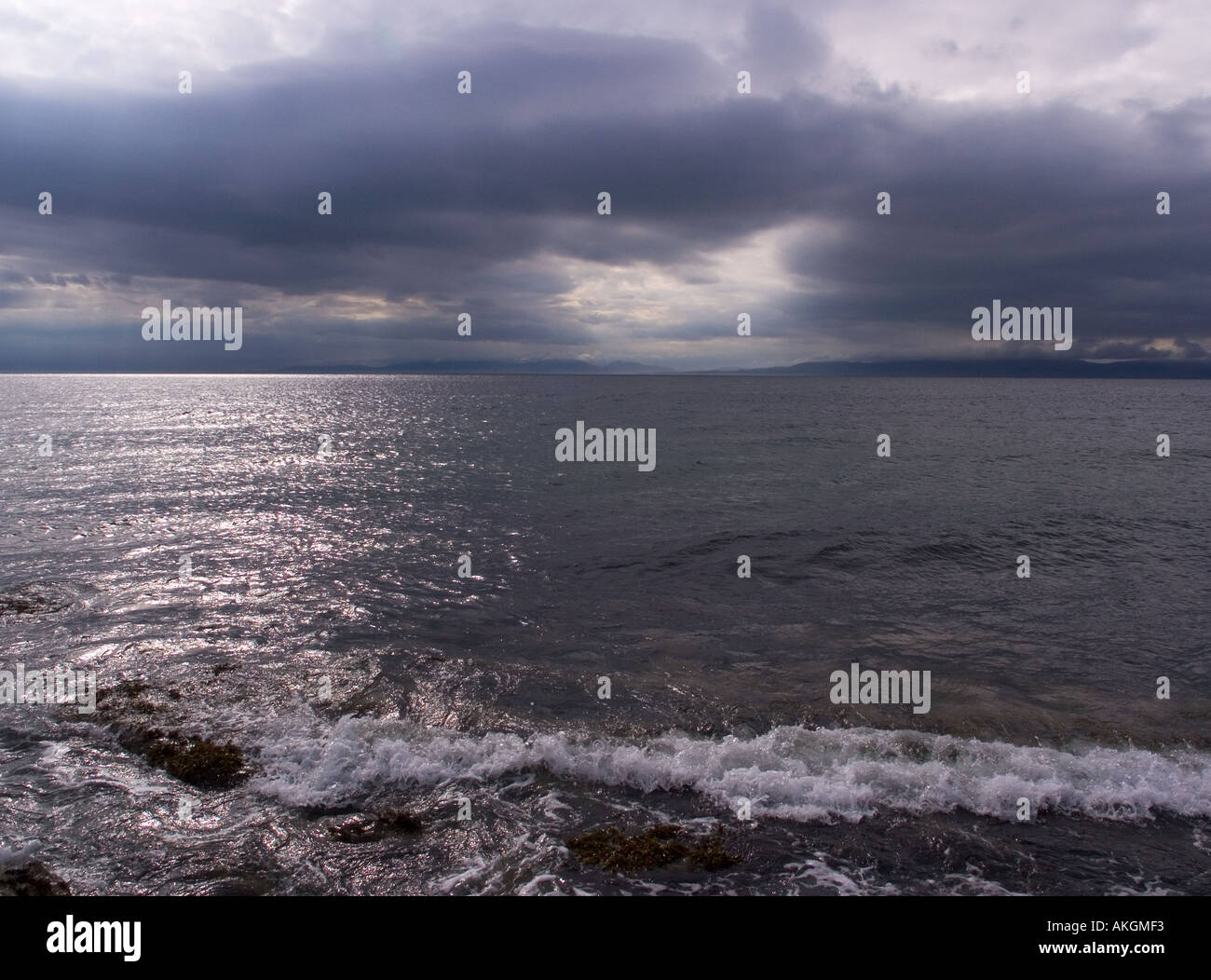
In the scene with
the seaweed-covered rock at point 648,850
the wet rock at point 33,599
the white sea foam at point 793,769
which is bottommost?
the seaweed-covered rock at point 648,850

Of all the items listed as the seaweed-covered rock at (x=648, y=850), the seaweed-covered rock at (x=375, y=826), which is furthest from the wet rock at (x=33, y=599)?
the seaweed-covered rock at (x=648, y=850)

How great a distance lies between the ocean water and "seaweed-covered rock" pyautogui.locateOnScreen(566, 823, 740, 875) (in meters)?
0.19

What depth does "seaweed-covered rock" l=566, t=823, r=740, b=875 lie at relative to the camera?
898 cm

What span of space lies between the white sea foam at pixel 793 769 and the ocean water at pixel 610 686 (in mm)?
61

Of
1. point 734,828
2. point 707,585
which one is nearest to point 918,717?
point 734,828

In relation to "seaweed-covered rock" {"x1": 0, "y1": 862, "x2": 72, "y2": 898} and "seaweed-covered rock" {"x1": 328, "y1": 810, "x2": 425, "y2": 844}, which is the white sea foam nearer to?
"seaweed-covered rock" {"x1": 328, "y1": 810, "x2": 425, "y2": 844}

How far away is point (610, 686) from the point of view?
49.5 ft

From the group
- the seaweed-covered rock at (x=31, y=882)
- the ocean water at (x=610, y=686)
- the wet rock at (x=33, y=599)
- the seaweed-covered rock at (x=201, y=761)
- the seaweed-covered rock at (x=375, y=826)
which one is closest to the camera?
the seaweed-covered rock at (x=31, y=882)

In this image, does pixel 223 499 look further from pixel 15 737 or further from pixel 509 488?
pixel 15 737

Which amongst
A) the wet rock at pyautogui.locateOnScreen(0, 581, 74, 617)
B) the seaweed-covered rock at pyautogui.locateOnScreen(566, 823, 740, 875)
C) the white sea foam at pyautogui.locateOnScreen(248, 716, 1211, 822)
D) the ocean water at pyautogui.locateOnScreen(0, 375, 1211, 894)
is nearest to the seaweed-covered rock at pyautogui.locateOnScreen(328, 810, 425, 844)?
the ocean water at pyautogui.locateOnScreen(0, 375, 1211, 894)

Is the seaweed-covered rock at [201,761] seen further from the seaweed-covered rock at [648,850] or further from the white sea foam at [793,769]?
the seaweed-covered rock at [648,850]

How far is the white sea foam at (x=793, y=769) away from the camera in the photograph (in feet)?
34.4

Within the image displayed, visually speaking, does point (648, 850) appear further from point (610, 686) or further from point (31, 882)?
point (31, 882)
